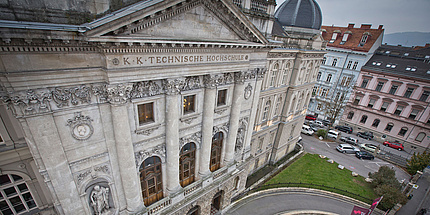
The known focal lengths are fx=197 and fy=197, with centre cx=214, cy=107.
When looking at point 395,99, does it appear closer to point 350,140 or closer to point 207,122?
point 350,140

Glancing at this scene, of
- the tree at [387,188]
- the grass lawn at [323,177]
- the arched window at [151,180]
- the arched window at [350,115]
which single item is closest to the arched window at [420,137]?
the arched window at [350,115]

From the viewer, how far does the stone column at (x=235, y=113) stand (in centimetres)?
1752

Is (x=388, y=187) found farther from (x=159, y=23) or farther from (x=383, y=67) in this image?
(x=159, y=23)

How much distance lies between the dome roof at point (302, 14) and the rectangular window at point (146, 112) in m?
23.9

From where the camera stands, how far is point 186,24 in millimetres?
12602

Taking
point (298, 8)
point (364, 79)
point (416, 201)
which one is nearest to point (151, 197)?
point (298, 8)

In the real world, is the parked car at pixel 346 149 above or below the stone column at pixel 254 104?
below

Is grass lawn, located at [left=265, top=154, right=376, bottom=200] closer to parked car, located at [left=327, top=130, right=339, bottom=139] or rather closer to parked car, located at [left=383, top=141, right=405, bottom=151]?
parked car, located at [left=327, top=130, right=339, bottom=139]

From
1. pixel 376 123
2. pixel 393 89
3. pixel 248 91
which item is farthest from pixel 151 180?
pixel 376 123

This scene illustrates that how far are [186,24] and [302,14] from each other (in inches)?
848

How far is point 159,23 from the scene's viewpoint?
1130 centimetres

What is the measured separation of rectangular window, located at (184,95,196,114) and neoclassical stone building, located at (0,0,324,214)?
0.11 metres

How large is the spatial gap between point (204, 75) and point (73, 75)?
8.21 metres

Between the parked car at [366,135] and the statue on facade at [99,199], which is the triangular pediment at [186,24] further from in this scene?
the parked car at [366,135]
